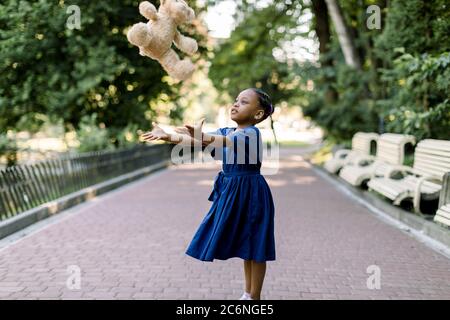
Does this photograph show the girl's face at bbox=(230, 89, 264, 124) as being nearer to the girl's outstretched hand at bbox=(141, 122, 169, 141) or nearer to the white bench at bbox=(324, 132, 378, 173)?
the girl's outstretched hand at bbox=(141, 122, 169, 141)

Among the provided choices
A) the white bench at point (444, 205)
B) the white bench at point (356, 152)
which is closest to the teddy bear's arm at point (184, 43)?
the white bench at point (444, 205)

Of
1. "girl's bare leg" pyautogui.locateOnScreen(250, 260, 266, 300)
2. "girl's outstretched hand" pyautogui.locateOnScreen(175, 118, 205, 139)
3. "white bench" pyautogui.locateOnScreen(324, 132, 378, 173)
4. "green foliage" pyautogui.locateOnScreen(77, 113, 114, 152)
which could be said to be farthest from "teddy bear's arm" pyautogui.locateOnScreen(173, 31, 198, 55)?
"green foliage" pyautogui.locateOnScreen(77, 113, 114, 152)

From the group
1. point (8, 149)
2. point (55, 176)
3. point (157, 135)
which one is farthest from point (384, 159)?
point (157, 135)

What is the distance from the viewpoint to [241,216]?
3707 millimetres

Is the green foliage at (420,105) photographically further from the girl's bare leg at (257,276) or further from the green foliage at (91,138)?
the green foliage at (91,138)

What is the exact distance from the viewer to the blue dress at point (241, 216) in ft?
12.0

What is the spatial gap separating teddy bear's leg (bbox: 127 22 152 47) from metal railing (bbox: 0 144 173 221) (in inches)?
199

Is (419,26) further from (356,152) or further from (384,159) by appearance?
(356,152)

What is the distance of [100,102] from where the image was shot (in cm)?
1477

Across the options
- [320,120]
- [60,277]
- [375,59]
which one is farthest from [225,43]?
[60,277]

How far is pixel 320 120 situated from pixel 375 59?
2.91 meters

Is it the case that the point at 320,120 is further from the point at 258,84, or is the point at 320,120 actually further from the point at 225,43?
the point at 258,84

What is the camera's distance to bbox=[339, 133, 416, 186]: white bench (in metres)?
9.09

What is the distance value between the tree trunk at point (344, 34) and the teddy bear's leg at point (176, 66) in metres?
12.1
